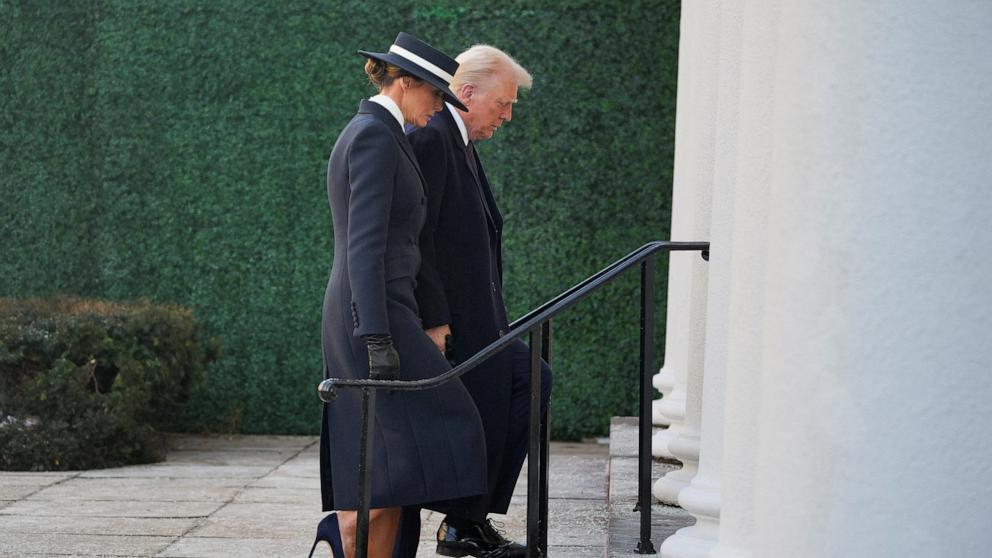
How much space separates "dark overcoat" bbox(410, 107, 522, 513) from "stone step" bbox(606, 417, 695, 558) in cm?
36

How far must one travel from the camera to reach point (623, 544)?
3881 millimetres

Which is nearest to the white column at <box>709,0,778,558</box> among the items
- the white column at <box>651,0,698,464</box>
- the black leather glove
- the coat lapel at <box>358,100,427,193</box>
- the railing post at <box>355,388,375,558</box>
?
the railing post at <box>355,388,375,558</box>

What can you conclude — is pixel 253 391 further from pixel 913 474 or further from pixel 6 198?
pixel 913 474

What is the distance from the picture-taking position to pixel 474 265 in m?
3.80

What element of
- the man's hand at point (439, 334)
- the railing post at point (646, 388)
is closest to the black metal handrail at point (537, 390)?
the railing post at point (646, 388)

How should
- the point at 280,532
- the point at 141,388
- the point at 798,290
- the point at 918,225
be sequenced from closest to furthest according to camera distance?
the point at 918,225, the point at 798,290, the point at 280,532, the point at 141,388

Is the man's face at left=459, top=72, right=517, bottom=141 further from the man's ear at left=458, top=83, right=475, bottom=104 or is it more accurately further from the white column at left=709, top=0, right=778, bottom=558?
the white column at left=709, top=0, right=778, bottom=558

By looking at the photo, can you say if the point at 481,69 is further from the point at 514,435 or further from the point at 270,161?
the point at 270,161

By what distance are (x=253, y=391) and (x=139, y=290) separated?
919 millimetres

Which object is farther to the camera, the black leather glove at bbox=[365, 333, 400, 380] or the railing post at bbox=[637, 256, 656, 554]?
the railing post at bbox=[637, 256, 656, 554]

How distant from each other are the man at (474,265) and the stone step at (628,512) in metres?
0.33

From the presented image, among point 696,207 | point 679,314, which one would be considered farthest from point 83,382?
point 696,207

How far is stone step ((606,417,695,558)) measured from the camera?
12.8 feet

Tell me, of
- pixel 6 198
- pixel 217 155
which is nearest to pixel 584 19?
pixel 217 155
